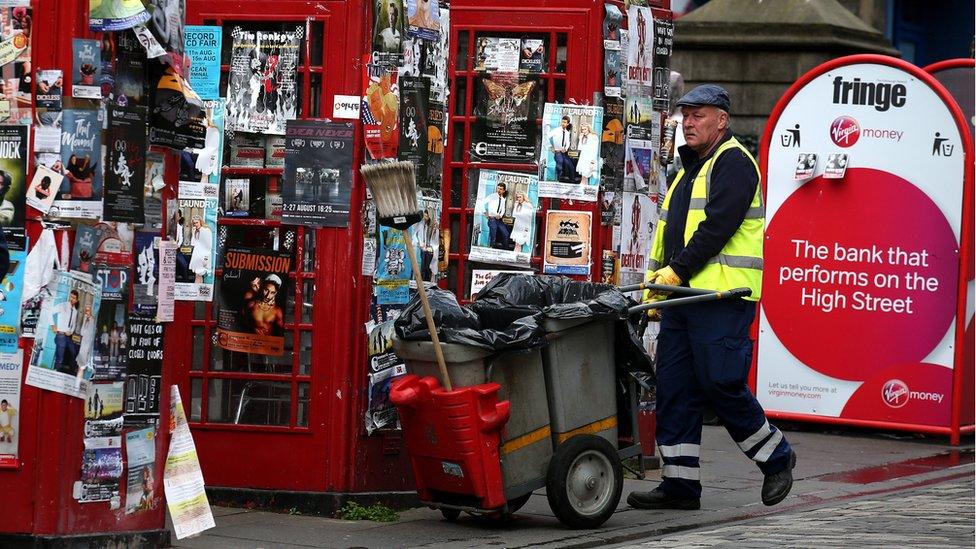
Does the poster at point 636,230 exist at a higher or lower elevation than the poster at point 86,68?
lower

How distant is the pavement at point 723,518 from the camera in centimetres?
682

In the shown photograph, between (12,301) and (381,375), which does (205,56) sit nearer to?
(381,375)

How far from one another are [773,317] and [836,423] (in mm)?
777

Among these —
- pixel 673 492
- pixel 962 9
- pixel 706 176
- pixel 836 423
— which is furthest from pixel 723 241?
pixel 962 9

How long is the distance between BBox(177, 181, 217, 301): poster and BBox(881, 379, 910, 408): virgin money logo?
4708mm

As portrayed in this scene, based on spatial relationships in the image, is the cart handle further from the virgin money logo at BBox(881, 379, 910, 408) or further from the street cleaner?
the virgin money logo at BBox(881, 379, 910, 408)

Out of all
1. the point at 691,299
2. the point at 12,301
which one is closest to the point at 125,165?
the point at 12,301

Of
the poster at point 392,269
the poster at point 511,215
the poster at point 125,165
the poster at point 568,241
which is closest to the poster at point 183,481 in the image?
the poster at point 125,165

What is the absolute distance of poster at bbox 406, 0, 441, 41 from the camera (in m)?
7.49

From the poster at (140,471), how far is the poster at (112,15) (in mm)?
1511

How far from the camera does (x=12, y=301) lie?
19.8 ft

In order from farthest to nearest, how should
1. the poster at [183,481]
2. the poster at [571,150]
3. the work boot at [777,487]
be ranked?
the poster at [571,150]
the work boot at [777,487]
the poster at [183,481]

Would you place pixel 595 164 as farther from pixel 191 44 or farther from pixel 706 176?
pixel 191 44

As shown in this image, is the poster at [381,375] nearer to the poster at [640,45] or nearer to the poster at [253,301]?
the poster at [253,301]
